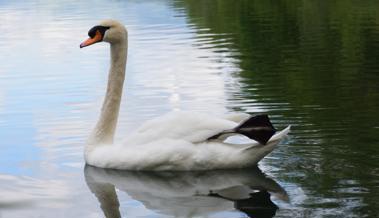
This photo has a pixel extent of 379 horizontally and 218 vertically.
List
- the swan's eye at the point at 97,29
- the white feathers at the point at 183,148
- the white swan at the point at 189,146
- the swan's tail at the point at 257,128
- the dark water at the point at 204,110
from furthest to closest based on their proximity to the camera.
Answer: the swan's eye at the point at 97,29, the white feathers at the point at 183,148, the white swan at the point at 189,146, the swan's tail at the point at 257,128, the dark water at the point at 204,110

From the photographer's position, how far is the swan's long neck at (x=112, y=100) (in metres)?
11.8

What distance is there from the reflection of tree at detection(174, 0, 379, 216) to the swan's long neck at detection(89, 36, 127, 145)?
2.21 meters

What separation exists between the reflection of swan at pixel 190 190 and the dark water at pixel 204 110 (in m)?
0.01

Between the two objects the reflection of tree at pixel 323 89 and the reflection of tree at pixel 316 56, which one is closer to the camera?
the reflection of tree at pixel 323 89

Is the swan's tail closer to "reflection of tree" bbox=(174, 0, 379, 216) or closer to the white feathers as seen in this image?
the white feathers

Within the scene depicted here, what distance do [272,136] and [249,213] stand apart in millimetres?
1590

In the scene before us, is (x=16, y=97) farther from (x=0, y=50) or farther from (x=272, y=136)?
(x=0, y=50)

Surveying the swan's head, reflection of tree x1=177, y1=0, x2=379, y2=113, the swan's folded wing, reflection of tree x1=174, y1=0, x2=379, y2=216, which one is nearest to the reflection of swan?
the swan's folded wing

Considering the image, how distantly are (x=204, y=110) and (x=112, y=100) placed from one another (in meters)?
3.67

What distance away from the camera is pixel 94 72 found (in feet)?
79.7

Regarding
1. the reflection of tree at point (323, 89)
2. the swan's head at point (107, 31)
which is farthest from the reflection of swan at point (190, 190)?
the swan's head at point (107, 31)

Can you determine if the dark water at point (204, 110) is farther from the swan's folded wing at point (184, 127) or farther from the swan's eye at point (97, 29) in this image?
the swan's eye at point (97, 29)

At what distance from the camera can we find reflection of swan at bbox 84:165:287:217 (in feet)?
30.0

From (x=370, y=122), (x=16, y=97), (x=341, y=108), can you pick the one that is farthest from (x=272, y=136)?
(x=16, y=97)
